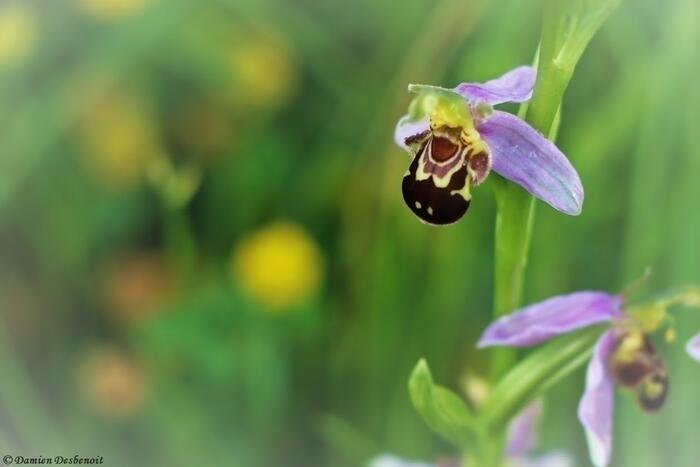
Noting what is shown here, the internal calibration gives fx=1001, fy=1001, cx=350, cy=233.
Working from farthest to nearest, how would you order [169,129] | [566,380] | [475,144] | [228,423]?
[169,129] → [228,423] → [566,380] → [475,144]

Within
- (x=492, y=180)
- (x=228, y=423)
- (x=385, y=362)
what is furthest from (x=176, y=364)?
(x=492, y=180)

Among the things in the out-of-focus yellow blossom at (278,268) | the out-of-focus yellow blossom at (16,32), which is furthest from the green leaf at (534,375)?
the out-of-focus yellow blossom at (16,32)

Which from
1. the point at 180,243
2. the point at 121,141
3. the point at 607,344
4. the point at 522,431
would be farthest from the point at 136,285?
the point at 607,344

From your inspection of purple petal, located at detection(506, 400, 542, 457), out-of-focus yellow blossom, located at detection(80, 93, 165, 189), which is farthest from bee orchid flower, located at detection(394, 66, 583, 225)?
out-of-focus yellow blossom, located at detection(80, 93, 165, 189)

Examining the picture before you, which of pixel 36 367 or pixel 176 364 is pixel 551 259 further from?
pixel 36 367

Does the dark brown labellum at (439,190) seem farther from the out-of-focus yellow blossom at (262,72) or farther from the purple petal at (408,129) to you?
the out-of-focus yellow blossom at (262,72)

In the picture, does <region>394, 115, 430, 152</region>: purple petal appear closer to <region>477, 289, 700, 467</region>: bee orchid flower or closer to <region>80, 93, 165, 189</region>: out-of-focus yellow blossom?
<region>477, 289, 700, 467</region>: bee orchid flower
